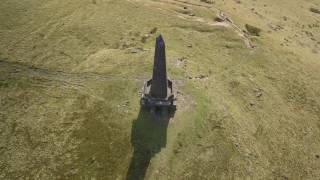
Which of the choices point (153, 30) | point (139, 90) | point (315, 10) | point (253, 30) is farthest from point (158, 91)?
point (315, 10)

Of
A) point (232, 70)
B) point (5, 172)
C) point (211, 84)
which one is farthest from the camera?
point (232, 70)

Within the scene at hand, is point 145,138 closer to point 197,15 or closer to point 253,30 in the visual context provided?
point 197,15

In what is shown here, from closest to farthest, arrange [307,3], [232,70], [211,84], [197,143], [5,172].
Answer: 1. [5,172]
2. [197,143]
3. [211,84]
4. [232,70]
5. [307,3]

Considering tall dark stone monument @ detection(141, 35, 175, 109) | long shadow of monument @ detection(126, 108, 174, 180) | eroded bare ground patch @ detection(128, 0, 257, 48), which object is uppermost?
eroded bare ground patch @ detection(128, 0, 257, 48)

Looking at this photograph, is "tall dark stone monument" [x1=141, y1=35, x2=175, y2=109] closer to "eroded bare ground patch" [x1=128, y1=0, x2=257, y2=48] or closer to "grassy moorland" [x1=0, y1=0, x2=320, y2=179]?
"grassy moorland" [x1=0, y1=0, x2=320, y2=179]

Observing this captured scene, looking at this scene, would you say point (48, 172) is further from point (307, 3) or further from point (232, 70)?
point (307, 3)

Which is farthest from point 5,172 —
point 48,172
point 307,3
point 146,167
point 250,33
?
point 307,3

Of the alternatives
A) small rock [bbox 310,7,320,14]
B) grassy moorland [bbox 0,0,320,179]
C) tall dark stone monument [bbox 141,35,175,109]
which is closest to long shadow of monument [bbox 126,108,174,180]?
grassy moorland [bbox 0,0,320,179]
